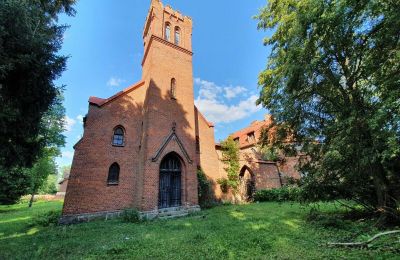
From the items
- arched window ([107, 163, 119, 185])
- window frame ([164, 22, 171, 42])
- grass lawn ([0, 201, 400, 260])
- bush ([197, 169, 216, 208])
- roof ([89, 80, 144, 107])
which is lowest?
grass lawn ([0, 201, 400, 260])

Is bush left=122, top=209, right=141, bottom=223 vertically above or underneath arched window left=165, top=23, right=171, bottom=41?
underneath

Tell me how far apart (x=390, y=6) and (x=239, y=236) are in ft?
28.2

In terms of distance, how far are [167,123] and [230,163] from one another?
752cm

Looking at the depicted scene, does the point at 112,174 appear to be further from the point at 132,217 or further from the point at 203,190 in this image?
the point at 203,190

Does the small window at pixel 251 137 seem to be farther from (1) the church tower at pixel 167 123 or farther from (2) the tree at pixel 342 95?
(2) the tree at pixel 342 95

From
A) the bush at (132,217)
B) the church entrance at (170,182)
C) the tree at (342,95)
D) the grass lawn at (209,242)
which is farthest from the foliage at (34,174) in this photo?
the tree at (342,95)

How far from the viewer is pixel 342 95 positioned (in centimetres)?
917

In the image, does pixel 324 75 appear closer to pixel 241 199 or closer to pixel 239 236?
pixel 239 236

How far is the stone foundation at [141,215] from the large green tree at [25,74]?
5.00 meters

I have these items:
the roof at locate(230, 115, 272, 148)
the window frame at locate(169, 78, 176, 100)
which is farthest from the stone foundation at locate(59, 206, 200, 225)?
the roof at locate(230, 115, 272, 148)

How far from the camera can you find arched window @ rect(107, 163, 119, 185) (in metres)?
14.0

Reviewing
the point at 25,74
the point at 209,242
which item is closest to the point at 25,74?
the point at 25,74

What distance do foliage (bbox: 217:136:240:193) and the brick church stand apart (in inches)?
34.3

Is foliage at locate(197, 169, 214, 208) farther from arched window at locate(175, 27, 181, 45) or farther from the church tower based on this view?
arched window at locate(175, 27, 181, 45)
